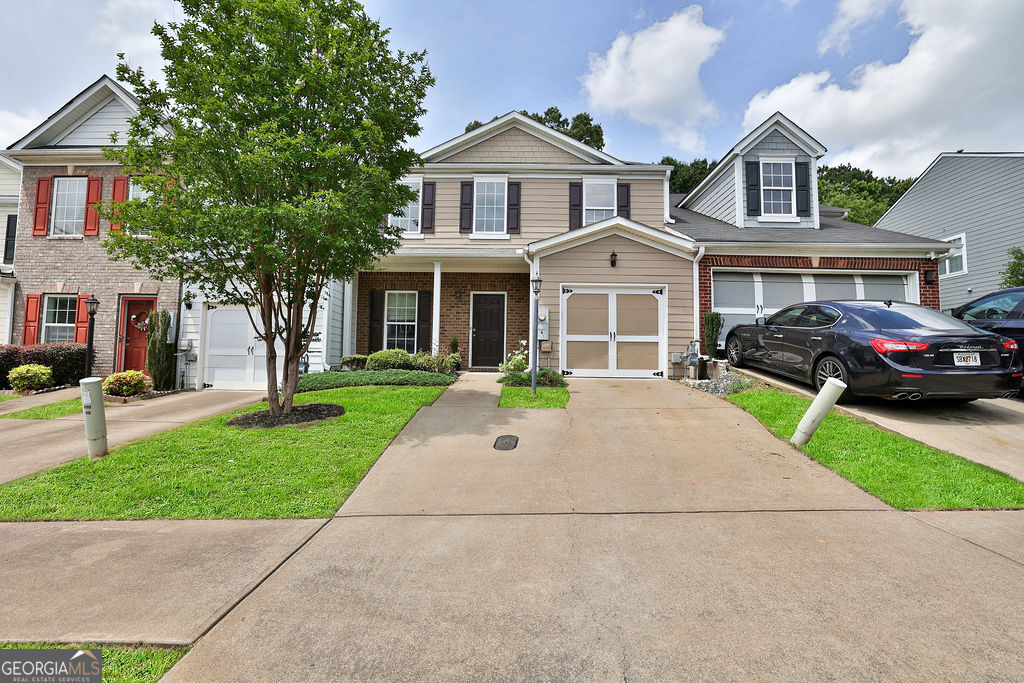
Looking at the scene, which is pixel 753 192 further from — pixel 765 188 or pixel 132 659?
pixel 132 659

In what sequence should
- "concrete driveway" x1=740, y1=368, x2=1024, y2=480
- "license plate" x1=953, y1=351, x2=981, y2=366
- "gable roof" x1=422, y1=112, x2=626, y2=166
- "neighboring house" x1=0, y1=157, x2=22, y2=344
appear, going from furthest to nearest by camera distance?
"gable roof" x1=422, y1=112, x2=626, y2=166
"neighboring house" x1=0, y1=157, x2=22, y2=344
"license plate" x1=953, y1=351, x2=981, y2=366
"concrete driveway" x1=740, y1=368, x2=1024, y2=480

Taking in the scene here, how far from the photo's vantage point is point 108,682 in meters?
1.85

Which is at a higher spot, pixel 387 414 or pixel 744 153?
pixel 744 153

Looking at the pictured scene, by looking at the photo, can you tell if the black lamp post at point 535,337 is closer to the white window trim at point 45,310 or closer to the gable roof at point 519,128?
the gable roof at point 519,128

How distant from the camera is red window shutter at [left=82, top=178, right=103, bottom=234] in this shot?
37.5 feet

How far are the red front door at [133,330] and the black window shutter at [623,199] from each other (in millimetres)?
12743

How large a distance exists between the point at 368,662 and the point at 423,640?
0.26 m

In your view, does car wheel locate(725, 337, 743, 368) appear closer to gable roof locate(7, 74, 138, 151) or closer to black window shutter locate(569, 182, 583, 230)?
black window shutter locate(569, 182, 583, 230)

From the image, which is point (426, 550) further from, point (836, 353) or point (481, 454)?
point (836, 353)

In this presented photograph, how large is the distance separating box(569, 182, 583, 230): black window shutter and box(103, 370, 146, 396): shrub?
11.2 meters

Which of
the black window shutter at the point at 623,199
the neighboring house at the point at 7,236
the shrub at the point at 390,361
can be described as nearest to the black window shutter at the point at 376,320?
the shrub at the point at 390,361

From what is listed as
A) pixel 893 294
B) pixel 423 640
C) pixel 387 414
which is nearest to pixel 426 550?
pixel 423 640

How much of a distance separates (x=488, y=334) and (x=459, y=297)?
137 centimetres

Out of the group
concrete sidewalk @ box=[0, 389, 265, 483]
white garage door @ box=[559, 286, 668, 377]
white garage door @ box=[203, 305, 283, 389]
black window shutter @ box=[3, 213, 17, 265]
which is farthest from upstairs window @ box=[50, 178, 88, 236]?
white garage door @ box=[559, 286, 668, 377]
